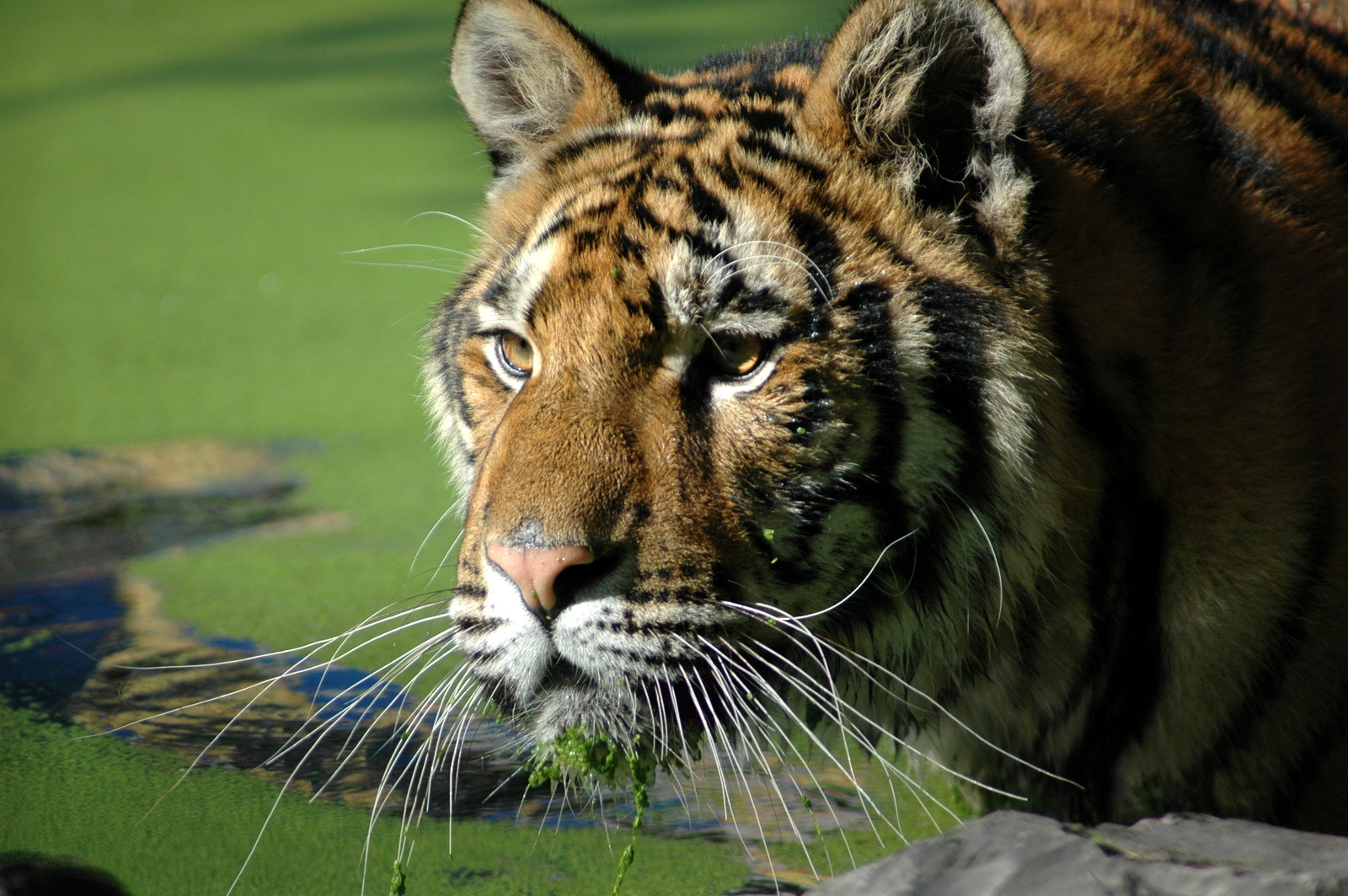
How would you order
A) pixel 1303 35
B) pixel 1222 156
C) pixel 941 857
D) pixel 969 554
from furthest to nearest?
pixel 1303 35 → pixel 1222 156 → pixel 969 554 → pixel 941 857

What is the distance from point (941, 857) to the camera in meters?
1.57

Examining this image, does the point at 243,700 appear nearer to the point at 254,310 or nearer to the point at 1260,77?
the point at 1260,77

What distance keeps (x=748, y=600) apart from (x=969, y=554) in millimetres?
360

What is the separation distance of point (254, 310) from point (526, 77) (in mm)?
3253

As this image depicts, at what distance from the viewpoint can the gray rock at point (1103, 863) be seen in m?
1.47

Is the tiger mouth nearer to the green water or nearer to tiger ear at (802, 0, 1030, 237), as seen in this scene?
the green water

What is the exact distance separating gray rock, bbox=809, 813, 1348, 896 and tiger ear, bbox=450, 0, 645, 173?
1.29m

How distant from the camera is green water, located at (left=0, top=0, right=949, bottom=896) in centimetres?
238

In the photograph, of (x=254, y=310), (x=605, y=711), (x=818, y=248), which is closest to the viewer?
(x=605, y=711)

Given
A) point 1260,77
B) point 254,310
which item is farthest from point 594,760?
point 254,310

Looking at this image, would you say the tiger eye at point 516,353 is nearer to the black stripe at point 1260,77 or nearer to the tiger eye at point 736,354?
the tiger eye at point 736,354

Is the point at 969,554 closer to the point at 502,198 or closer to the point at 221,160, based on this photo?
the point at 502,198

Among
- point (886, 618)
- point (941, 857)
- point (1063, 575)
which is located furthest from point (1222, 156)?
point (941, 857)

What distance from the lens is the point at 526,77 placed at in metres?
2.37
